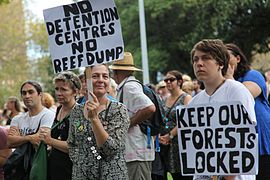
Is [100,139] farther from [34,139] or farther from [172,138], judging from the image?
[172,138]

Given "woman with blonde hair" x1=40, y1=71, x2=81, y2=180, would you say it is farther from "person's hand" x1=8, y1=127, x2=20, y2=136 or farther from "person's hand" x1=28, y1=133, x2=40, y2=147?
"person's hand" x1=8, y1=127, x2=20, y2=136

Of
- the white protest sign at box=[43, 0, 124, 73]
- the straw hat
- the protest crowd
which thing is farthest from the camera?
the straw hat

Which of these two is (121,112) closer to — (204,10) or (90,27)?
(90,27)

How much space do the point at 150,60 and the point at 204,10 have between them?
6290mm

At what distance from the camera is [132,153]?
7.23 m

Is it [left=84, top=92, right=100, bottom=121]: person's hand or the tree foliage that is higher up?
the tree foliage

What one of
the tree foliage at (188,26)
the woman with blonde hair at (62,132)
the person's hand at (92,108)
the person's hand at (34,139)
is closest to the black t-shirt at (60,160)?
the woman with blonde hair at (62,132)

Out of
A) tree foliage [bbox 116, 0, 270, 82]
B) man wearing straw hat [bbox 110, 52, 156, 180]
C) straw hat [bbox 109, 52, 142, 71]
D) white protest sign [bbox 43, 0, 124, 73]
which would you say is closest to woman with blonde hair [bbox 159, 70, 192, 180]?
man wearing straw hat [bbox 110, 52, 156, 180]

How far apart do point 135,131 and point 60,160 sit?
2.79 feet

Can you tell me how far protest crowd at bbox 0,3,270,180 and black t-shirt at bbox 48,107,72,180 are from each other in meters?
0.01

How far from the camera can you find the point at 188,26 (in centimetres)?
3859

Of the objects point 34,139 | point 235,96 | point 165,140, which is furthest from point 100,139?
point 165,140

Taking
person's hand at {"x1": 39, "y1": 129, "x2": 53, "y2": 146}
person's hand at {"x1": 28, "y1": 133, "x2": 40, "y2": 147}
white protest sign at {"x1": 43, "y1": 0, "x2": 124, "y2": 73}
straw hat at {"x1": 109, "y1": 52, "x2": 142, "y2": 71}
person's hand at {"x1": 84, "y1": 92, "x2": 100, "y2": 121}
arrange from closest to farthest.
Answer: person's hand at {"x1": 84, "y1": 92, "x2": 100, "y2": 121}
white protest sign at {"x1": 43, "y1": 0, "x2": 124, "y2": 73}
person's hand at {"x1": 39, "y1": 129, "x2": 53, "y2": 146}
person's hand at {"x1": 28, "y1": 133, "x2": 40, "y2": 147}
straw hat at {"x1": 109, "y1": 52, "x2": 142, "y2": 71}

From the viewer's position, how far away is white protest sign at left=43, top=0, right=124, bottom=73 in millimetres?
6012
